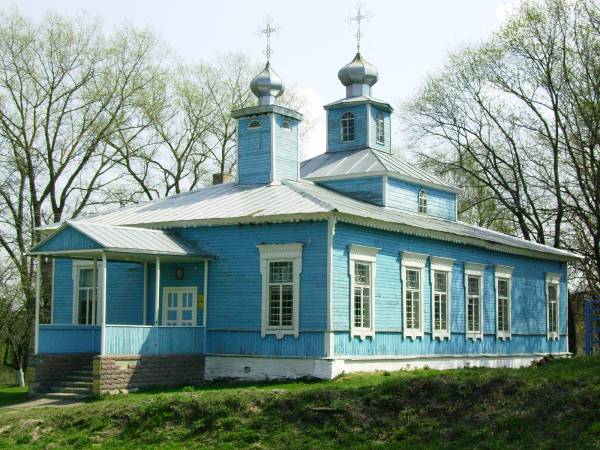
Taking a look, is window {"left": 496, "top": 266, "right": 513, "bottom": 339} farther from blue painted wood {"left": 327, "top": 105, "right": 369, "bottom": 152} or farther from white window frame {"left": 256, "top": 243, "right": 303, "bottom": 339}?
white window frame {"left": 256, "top": 243, "right": 303, "bottom": 339}

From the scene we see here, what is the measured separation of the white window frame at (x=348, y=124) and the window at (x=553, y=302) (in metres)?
8.40

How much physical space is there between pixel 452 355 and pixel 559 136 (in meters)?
12.6

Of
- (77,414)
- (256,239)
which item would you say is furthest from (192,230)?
(77,414)

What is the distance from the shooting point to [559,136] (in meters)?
35.8

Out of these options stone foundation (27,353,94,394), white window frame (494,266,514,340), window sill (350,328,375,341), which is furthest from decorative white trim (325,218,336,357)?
white window frame (494,266,514,340)

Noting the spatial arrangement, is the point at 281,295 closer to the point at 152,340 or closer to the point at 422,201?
the point at 152,340

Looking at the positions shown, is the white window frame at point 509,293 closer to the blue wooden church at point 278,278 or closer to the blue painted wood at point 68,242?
the blue wooden church at point 278,278

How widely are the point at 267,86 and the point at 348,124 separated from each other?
411cm

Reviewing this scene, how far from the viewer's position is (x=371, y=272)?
2345 centimetres

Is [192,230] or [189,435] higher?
[192,230]

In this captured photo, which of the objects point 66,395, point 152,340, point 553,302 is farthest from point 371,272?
point 553,302

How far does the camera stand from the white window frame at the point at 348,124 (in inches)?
1199

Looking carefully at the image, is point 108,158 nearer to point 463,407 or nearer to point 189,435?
point 189,435

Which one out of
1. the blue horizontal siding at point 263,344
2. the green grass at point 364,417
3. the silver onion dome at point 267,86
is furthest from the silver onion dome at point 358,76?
the green grass at point 364,417
